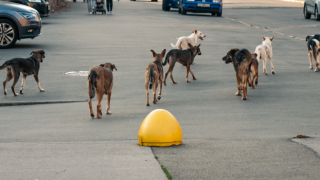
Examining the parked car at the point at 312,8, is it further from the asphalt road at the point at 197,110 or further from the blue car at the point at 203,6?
the asphalt road at the point at 197,110

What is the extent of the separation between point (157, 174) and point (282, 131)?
2.96m

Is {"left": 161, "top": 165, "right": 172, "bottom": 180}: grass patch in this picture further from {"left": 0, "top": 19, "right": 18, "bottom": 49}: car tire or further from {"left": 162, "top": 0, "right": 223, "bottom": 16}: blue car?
{"left": 162, "top": 0, "right": 223, "bottom": 16}: blue car

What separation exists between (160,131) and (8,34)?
1160cm

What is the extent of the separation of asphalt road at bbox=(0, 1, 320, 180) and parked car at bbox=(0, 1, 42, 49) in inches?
21.9

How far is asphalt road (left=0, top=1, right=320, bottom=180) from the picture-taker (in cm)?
554

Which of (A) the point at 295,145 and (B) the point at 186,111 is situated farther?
(B) the point at 186,111

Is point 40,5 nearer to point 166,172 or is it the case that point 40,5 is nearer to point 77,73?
point 77,73

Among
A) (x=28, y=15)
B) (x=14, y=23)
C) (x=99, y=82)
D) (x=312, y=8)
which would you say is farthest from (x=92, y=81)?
(x=312, y=8)

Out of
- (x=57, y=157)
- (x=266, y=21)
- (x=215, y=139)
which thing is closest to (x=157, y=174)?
(x=57, y=157)

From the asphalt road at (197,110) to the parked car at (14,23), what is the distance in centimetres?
56

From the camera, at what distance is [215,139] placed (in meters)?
6.77

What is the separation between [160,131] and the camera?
6137 mm

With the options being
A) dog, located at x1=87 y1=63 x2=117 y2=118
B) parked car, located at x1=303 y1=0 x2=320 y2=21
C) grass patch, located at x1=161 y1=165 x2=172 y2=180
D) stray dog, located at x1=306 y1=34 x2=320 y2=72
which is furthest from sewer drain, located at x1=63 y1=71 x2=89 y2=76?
parked car, located at x1=303 y1=0 x2=320 y2=21

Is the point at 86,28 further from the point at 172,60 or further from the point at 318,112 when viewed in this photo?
the point at 318,112
